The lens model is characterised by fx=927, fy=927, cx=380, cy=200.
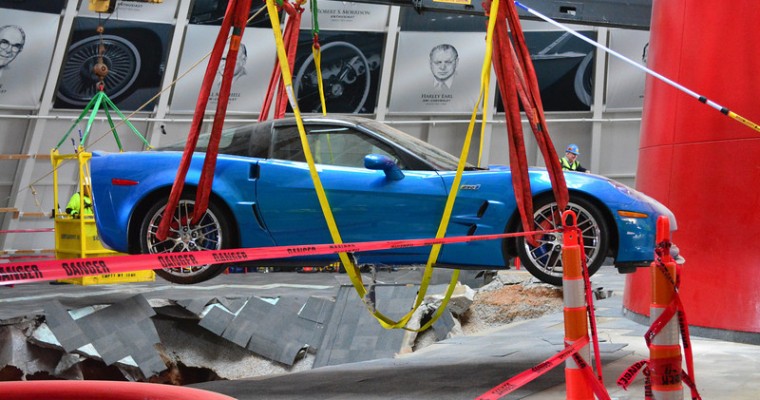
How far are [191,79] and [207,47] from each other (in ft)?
2.44

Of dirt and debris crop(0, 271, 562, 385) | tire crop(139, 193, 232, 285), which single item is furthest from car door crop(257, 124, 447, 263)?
dirt and debris crop(0, 271, 562, 385)

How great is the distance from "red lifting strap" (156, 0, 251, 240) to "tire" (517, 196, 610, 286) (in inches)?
83.8

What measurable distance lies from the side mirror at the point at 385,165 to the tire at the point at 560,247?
929mm

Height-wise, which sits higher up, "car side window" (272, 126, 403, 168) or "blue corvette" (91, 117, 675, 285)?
"car side window" (272, 126, 403, 168)

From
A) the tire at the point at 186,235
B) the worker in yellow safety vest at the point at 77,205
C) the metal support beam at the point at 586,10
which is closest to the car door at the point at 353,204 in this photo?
the tire at the point at 186,235

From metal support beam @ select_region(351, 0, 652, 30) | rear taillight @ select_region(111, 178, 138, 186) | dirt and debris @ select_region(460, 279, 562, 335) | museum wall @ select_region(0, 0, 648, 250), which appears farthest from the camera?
museum wall @ select_region(0, 0, 648, 250)

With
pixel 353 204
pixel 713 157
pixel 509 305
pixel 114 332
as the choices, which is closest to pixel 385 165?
pixel 353 204

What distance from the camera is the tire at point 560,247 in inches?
244

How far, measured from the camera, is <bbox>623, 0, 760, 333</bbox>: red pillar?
8180mm

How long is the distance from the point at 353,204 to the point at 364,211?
0.09m

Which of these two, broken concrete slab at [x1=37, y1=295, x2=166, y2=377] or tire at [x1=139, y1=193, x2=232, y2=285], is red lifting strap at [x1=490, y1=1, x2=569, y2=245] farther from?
broken concrete slab at [x1=37, y1=295, x2=166, y2=377]

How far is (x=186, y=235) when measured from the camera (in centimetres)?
629

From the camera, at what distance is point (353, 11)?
1938 centimetres

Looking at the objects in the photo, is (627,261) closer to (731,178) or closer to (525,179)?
(525,179)
